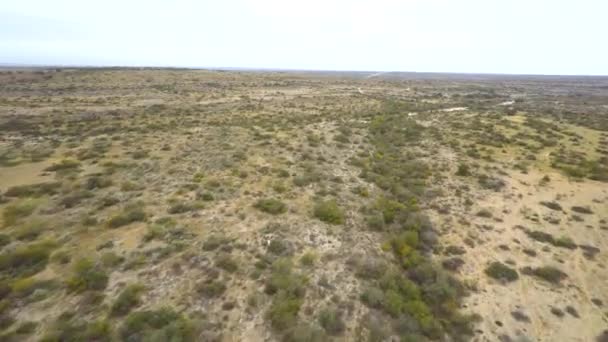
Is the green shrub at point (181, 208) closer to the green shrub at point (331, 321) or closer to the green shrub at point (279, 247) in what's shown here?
the green shrub at point (279, 247)

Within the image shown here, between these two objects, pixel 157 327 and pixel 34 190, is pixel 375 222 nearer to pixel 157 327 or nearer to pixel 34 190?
pixel 157 327

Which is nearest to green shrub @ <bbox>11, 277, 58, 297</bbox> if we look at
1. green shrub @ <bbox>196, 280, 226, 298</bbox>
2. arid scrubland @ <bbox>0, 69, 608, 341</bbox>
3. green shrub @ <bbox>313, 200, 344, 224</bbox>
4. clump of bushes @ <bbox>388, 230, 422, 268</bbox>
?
arid scrubland @ <bbox>0, 69, 608, 341</bbox>

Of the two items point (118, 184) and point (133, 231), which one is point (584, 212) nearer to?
point (133, 231)

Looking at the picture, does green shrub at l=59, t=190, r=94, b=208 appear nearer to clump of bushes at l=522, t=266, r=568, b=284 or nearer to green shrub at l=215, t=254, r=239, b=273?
green shrub at l=215, t=254, r=239, b=273

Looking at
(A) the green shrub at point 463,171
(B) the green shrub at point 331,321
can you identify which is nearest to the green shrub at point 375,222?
(B) the green shrub at point 331,321

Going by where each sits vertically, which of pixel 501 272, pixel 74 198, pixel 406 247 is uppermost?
pixel 74 198

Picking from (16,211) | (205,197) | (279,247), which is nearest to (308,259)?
(279,247)

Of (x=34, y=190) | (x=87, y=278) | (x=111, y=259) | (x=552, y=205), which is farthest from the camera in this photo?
(x=552, y=205)
